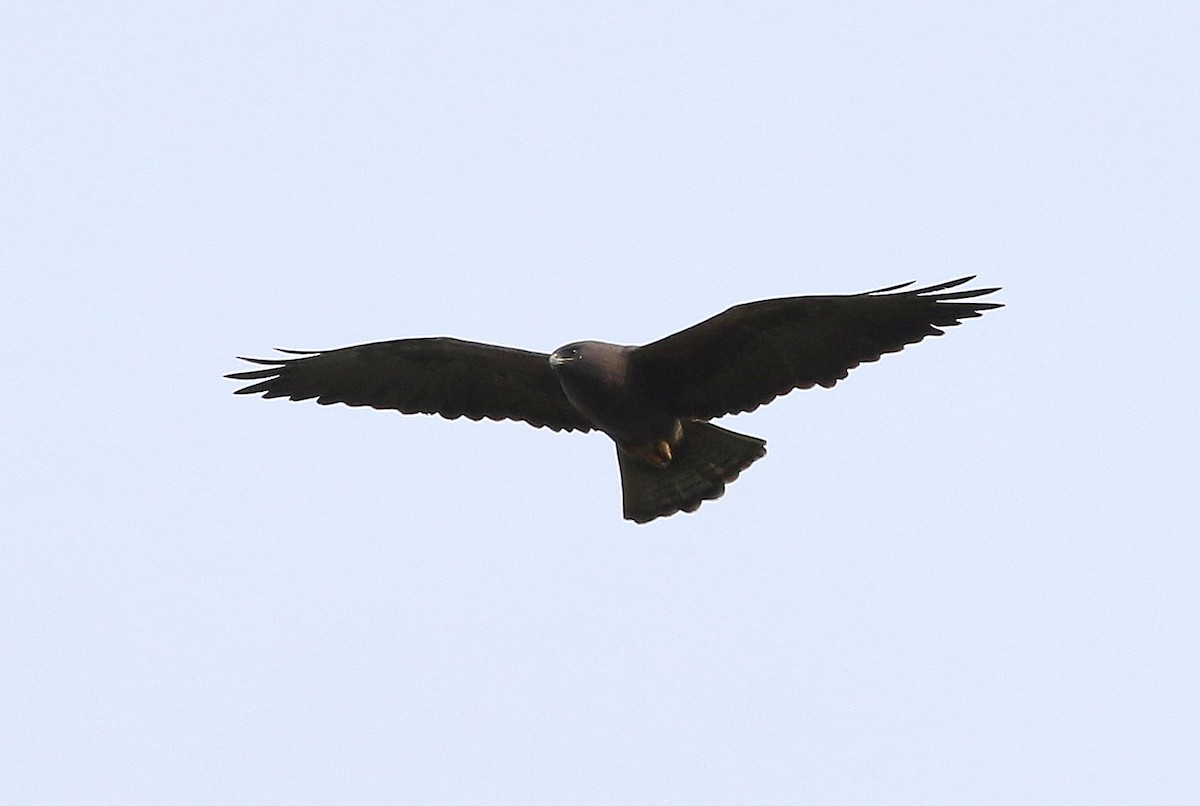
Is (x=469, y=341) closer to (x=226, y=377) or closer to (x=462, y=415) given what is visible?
(x=462, y=415)

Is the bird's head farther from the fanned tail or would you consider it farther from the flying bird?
the fanned tail

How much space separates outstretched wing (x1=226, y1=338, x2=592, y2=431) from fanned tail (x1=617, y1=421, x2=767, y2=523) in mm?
486

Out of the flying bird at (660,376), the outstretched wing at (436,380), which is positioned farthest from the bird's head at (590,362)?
the outstretched wing at (436,380)

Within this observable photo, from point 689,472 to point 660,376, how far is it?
1.10m

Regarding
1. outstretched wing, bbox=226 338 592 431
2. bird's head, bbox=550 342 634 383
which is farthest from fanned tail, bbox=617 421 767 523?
bird's head, bbox=550 342 634 383

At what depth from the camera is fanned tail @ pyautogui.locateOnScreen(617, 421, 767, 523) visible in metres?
11.9

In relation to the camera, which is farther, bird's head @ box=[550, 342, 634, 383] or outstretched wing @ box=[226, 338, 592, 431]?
outstretched wing @ box=[226, 338, 592, 431]

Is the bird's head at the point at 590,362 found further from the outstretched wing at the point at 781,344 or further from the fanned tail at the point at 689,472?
the fanned tail at the point at 689,472

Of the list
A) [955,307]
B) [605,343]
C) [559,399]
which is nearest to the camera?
[955,307]

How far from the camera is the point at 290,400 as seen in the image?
40.6 feet

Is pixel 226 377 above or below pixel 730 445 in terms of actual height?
above

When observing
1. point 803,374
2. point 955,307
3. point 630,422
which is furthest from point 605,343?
point 955,307

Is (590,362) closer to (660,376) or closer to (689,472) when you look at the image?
(660,376)

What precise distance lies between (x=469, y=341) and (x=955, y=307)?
3103 millimetres
